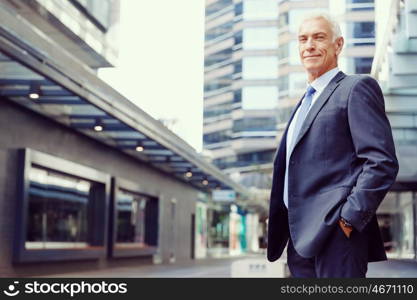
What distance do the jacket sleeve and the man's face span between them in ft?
0.49

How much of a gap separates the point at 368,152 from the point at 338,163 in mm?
97

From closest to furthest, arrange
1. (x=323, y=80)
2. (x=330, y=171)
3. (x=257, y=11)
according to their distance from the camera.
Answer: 1. (x=330, y=171)
2. (x=323, y=80)
3. (x=257, y=11)

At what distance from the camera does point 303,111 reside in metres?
2.43

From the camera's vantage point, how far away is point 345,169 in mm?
2242

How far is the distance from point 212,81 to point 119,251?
4.98 m

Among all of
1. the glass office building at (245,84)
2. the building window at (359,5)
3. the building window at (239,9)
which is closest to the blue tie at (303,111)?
the building window at (359,5)

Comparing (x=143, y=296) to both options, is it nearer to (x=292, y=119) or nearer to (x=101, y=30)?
(x=292, y=119)

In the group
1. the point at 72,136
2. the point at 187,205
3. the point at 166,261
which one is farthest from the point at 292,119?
the point at 187,205

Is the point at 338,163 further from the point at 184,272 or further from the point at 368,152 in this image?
the point at 184,272

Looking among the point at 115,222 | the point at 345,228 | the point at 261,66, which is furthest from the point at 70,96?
the point at 261,66

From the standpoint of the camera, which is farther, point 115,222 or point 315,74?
point 115,222

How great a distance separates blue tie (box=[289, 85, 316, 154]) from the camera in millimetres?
2385

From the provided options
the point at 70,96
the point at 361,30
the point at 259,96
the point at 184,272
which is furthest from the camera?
the point at 259,96

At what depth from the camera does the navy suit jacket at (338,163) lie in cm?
→ 217
